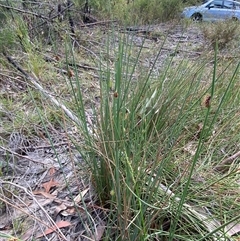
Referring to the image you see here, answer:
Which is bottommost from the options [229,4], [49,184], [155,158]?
[229,4]

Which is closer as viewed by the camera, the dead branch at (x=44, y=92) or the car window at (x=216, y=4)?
the dead branch at (x=44, y=92)

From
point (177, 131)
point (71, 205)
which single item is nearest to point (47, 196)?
point (71, 205)

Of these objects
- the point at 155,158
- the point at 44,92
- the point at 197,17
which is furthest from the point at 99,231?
the point at 197,17

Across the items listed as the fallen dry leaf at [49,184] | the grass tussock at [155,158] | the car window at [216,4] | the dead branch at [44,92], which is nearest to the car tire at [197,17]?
the car window at [216,4]

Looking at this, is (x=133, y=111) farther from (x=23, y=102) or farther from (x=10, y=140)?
(x=23, y=102)

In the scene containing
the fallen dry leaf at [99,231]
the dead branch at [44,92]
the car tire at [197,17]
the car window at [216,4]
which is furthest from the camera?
the car window at [216,4]

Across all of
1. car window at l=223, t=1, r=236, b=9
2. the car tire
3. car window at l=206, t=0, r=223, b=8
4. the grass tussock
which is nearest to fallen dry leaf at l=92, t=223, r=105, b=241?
the grass tussock

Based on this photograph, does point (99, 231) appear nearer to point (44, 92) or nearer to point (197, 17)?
point (44, 92)

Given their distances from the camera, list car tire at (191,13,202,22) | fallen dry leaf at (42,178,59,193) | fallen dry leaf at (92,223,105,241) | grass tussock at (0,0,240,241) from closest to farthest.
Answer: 1. grass tussock at (0,0,240,241)
2. fallen dry leaf at (92,223,105,241)
3. fallen dry leaf at (42,178,59,193)
4. car tire at (191,13,202,22)

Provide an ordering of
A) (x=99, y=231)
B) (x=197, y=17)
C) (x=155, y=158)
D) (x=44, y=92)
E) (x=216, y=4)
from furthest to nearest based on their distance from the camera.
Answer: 1. (x=216, y=4)
2. (x=197, y=17)
3. (x=44, y=92)
4. (x=99, y=231)
5. (x=155, y=158)

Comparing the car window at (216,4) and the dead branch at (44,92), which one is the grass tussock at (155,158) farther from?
the car window at (216,4)

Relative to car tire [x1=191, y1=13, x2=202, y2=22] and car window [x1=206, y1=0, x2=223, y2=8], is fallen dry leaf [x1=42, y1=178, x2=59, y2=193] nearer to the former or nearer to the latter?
car tire [x1=191, y1=13, x2=202, y2=22]

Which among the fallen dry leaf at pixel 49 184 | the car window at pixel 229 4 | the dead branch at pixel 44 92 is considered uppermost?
the dead branch at pixel 44 92

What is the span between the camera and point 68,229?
3.36ft
